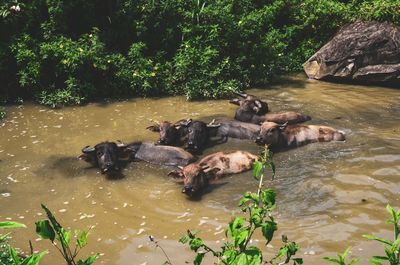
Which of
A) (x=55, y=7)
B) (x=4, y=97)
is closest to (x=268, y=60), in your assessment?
(x=55, y=7)

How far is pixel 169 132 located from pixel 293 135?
8.25ft

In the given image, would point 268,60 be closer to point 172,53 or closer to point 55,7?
point 172,53

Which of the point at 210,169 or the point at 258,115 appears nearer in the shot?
the point at 210,169

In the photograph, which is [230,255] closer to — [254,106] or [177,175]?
[177,175]

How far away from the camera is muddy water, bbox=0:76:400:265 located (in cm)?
602

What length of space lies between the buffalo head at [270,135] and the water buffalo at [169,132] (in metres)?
1.65

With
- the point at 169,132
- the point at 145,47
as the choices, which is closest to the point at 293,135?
the point at 169,132

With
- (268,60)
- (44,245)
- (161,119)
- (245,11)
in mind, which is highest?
(245,11)

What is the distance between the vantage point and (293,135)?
9102 mm

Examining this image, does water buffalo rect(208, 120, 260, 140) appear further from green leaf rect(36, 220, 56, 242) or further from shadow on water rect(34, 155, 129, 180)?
green leaf rect(36, 220, 56, 242)

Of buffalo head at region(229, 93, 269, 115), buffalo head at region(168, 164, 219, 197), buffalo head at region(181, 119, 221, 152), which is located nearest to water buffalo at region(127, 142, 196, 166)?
buffalo head at region(181, 119, 221, 152)

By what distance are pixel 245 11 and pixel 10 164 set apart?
29.6 feet

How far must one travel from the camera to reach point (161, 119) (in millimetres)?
10773

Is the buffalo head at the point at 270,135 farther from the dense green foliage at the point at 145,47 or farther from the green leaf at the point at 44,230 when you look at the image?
the green leaf at the point at 44,230
